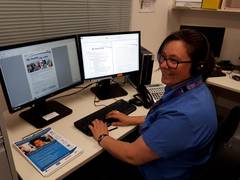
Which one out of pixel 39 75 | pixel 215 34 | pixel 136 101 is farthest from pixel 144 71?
pixel 215 34

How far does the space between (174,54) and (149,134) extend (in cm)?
37

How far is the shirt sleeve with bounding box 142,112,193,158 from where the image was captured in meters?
0.89

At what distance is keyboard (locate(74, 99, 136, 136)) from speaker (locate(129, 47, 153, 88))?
0.30 m

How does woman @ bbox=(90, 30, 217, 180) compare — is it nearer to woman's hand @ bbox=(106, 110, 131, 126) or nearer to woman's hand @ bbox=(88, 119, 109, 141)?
woman's hand @ bbox=(88, 119, 109, 141)

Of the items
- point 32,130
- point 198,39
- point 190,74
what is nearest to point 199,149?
point 190,74

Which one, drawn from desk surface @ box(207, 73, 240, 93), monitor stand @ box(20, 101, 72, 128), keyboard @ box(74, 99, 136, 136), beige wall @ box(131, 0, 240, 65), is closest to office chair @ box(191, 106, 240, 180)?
keyboard @ box(74, 99, 136, 136)

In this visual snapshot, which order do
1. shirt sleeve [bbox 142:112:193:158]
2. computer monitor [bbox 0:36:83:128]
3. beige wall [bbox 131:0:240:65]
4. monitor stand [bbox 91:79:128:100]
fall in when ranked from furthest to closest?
beige wall [bbox 131:0:240:65] < monitor stand [bbox 91:79:128:100] < computer monitor [bbox 0:36:83:128] < shirt sleeve [bbox 142:112:193:158]

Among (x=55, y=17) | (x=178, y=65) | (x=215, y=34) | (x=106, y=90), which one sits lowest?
(x=106, y=90)

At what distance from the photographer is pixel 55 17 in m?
1.57

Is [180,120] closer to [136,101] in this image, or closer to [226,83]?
[136,101]

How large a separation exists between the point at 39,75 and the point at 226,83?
1.71 m

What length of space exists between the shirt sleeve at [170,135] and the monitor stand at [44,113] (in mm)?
655

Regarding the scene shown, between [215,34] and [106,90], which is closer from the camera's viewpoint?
[106,90]

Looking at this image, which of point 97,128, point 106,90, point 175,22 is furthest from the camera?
point 175,22
